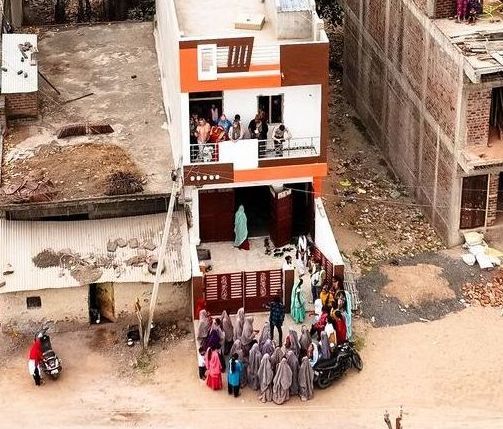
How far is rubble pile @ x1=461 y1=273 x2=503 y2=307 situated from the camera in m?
28.6

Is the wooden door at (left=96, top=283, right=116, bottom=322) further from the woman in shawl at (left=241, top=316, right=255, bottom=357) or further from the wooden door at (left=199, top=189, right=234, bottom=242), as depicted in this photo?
the woman in shawl at (left=241, top=316, right=255, bottom=357)

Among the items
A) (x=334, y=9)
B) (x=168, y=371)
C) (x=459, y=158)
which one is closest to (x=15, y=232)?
(x=168, y=371)

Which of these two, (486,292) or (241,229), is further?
(241,229)

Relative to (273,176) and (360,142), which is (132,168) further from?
(360,142)

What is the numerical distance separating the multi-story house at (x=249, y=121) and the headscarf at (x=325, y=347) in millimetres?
2585

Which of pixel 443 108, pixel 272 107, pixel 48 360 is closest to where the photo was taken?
pixel 48 360

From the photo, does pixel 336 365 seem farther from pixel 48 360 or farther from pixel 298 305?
pixel 48 360

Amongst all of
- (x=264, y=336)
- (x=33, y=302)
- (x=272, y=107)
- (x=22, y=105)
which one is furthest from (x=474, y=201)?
(x=22, y=105)

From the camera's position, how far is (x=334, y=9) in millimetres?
42344

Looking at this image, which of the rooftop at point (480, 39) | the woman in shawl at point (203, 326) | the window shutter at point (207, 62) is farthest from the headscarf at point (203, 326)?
the rooftop at point (480, 39)

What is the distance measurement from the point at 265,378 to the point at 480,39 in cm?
1100

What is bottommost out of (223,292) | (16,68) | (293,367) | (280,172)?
(293,367)

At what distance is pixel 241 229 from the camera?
2925 centimetres

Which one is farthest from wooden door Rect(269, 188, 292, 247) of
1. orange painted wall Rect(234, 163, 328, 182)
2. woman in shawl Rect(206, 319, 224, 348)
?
woman in shawl Rect(206, 319, 224, 348)
